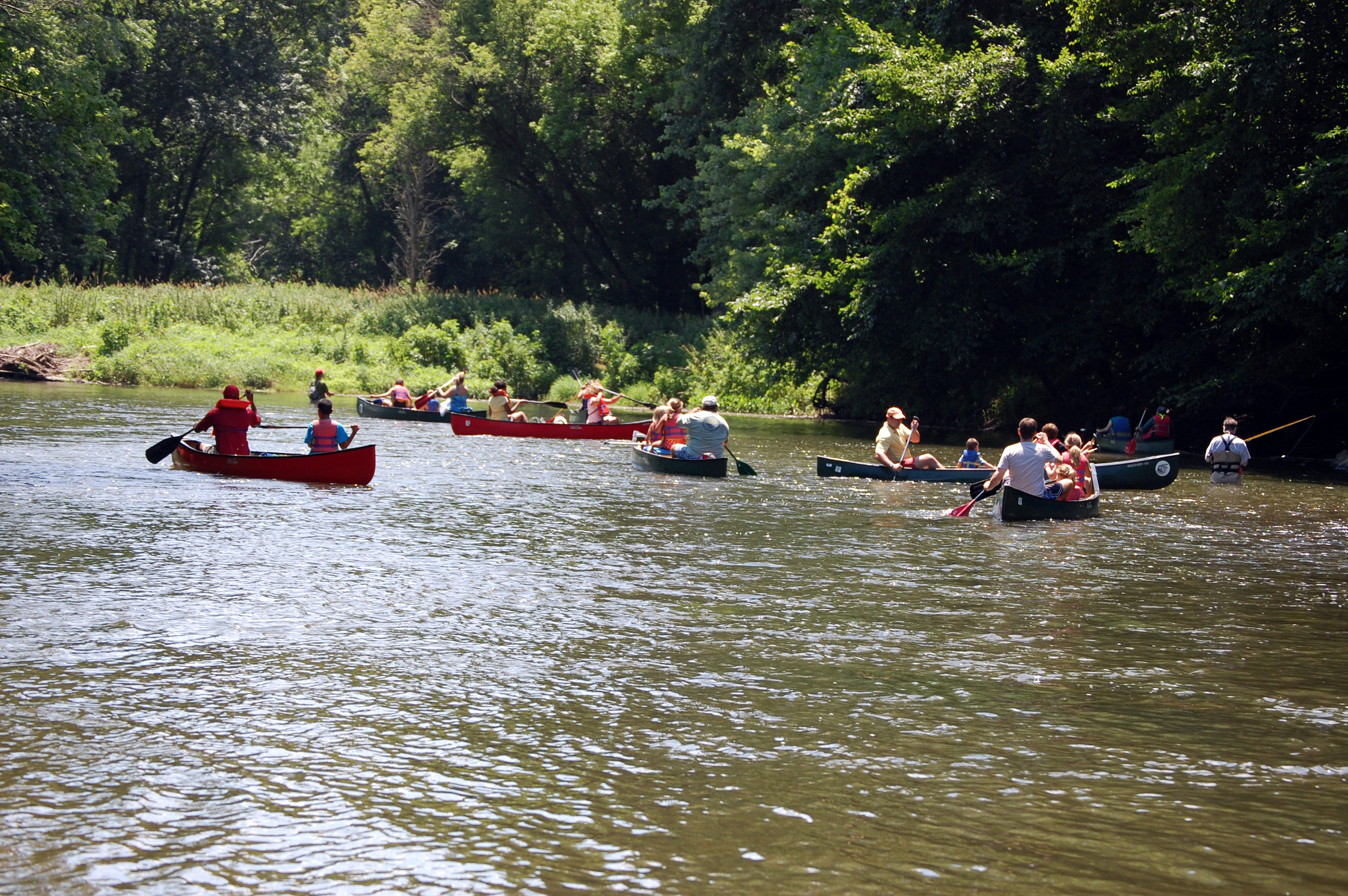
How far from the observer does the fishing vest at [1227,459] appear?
22.7 meters

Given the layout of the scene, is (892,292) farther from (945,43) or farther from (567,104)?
(567,104)

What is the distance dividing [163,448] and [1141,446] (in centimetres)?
2012

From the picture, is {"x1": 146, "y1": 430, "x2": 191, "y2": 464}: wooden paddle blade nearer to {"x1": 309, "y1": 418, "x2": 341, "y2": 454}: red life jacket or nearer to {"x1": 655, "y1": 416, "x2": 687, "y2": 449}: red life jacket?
{"x1": 309, "y1": 418, "x2": 341, "y2": 454}: red life jacket

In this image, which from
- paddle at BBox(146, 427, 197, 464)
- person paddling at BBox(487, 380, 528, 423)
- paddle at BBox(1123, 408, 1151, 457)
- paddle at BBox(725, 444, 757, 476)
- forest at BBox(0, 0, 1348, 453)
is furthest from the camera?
person paddling at BBox(487, 380, 528, 423)

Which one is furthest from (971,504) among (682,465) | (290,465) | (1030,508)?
(290,465)

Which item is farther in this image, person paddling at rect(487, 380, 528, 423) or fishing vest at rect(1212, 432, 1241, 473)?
person paddling at rect(487, 380, 528, 423)

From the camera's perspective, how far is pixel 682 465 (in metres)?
22.6

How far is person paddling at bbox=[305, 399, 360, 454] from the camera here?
66.3ft

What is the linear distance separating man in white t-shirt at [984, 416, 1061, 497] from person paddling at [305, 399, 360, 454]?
367 inches

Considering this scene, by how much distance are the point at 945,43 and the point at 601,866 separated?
1205 inches

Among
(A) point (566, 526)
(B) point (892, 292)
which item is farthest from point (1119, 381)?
(A) point (566, 526)

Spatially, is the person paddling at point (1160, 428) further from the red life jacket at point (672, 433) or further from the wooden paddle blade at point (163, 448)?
the wooden paddle blade at point (163, 448)

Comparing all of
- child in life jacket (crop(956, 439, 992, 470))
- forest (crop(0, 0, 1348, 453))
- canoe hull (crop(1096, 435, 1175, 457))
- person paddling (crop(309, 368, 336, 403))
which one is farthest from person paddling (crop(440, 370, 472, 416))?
canoe hull (crop(1096, 435, 1175, 457))

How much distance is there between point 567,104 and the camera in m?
55.6
